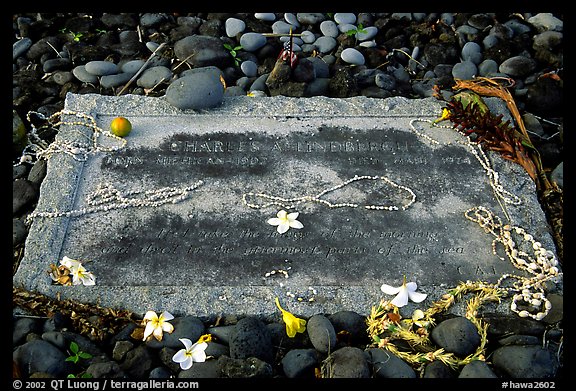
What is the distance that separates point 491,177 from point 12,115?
292 cm

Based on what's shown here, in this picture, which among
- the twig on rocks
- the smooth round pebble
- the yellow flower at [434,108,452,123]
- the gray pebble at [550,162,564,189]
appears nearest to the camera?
the gray pebble at [550,162,564,189]

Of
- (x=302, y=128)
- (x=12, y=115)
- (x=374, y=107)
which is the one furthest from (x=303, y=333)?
(x=12, y=115)

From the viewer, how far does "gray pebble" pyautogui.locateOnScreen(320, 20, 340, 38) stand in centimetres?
539

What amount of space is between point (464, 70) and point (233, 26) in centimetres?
182

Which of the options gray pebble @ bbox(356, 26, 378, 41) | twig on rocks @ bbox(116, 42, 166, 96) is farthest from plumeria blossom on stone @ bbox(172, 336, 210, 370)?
gray pebble @ bbox(356, 26, 378, 41)

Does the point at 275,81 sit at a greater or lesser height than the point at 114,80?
greater

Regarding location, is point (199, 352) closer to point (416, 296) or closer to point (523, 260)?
point (416, 296)

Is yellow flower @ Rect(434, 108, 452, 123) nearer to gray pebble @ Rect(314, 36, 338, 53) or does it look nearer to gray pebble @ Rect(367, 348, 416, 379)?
gray pebble @ Rect(314, 36, 338, 53)

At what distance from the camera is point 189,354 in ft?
9.58

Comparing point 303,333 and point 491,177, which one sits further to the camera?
point 491,177

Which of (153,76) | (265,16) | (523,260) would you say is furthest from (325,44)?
(523,260)

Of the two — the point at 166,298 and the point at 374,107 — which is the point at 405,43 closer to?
the point at 374,107

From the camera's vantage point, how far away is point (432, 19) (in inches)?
219

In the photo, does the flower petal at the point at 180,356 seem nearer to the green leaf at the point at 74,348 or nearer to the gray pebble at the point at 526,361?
the green leaf at the point at 74,348
